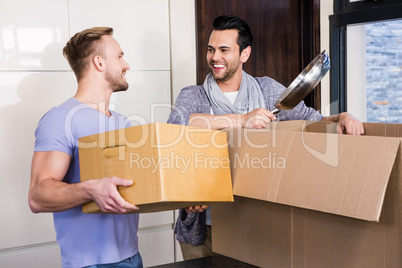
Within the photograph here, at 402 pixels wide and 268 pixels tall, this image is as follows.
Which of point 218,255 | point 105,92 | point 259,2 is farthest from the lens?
point 259,2

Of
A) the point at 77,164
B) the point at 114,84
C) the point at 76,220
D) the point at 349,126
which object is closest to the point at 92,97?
the point at 114,84

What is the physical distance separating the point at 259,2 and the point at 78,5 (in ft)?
2.95

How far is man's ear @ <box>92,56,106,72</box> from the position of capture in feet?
4.32

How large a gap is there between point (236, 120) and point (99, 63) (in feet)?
1.37

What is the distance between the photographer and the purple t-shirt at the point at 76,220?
3.79ft

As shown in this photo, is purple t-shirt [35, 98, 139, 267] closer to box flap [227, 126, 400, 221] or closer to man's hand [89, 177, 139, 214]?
man's hand [89, 177, 139, 214]

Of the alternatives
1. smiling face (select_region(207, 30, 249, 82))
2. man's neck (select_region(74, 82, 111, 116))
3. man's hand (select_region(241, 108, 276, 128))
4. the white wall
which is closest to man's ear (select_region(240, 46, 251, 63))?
smiling face (select_region(207, 30, 249, 82))

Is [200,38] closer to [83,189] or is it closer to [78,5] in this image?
[78,5]

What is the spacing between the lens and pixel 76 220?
1188 millimetres

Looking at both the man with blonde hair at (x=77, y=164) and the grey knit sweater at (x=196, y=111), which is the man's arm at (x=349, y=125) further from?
the man with blonde hair at (x=77, y=164)

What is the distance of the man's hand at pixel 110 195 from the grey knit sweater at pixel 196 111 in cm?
55

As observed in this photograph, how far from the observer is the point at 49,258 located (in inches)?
78.4

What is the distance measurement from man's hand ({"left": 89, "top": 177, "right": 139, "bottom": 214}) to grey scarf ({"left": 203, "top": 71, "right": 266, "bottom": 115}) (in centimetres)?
87

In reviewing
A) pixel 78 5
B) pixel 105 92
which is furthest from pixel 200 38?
pixel 105 92
